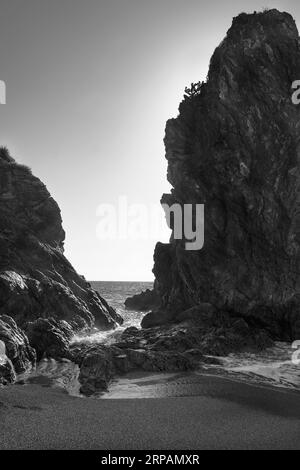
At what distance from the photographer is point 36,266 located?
174 feet

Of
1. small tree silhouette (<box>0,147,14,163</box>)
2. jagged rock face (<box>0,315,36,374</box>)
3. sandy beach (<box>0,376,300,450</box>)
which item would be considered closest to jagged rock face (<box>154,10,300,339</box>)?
sandy beach (<box>0,376,300,450</box>)

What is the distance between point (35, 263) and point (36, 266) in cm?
50

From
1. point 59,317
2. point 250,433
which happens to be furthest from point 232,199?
point 250,433

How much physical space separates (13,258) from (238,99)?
33.7 m

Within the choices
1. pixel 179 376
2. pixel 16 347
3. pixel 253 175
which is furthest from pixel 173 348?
pixel 253 175

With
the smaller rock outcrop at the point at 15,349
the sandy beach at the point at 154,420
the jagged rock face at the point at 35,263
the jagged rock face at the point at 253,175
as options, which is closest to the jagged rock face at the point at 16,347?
the smaller rock outcrop at the point at 15,349

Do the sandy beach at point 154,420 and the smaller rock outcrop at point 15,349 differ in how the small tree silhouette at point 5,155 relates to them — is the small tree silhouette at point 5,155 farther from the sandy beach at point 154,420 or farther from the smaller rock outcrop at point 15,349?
the sandy beach at point 154,420

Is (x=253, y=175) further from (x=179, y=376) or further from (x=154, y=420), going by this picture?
(x=154, y=420)

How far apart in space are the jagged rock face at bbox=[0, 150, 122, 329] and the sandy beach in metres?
22.7

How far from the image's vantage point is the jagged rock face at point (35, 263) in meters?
45.6

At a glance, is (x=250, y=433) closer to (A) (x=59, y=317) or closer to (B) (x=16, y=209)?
(A) (x=59, y=317)

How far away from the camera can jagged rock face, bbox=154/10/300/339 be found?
4466 centimetres

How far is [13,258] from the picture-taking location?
50.7 meters

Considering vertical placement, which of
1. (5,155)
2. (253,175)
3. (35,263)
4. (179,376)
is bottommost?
(179,376)
